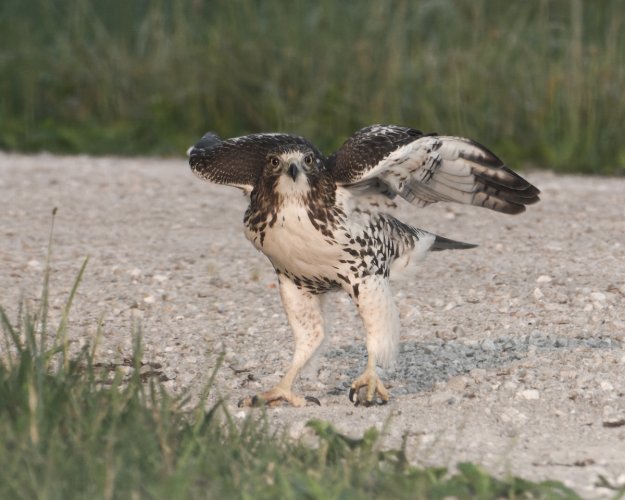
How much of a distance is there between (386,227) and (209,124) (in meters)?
5.87

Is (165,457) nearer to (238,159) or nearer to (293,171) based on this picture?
(293,171)

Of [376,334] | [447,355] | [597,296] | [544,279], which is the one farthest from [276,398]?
[544,279]

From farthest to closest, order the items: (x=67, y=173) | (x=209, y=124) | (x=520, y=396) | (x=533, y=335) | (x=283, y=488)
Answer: (x=209, y=124) < (x=67, y=173) < (x=533, y=335) < (x=520, y=396) < (x=283, y=488)

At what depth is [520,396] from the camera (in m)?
4.98

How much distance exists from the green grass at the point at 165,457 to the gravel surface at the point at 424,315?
0.52ft

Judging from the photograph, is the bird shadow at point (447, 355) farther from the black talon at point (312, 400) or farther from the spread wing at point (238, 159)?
the spread wing at point (238, 159)

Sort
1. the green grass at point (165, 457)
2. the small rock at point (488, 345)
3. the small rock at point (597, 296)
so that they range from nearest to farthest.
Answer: the green grass at point (165, 457) < the small rock at point (488, 345) < the small rock at point (597, 296)

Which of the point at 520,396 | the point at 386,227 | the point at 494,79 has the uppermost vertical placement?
the point at 494,79

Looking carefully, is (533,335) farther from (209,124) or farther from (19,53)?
(19,53)

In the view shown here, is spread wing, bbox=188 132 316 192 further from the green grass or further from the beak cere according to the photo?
the green grass

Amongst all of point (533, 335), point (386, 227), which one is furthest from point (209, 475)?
point (533, 335)

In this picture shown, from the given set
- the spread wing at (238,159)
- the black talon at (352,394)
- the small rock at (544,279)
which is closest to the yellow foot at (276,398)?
the black talon at (352,394)

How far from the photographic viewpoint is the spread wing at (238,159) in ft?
16.2

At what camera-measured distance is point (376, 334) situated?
4.99 m
